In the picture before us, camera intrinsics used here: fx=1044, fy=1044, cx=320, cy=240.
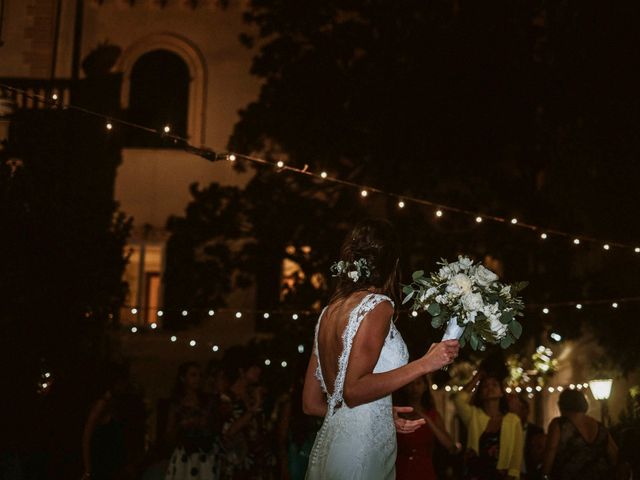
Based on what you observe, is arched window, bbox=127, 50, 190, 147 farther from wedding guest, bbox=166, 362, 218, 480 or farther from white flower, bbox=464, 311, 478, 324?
white flower, bbox=464, 311, 478, 324

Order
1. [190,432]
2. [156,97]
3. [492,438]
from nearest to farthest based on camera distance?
[492,438] < [190,432] < [156,97]

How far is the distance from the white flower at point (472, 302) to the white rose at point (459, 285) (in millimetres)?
30

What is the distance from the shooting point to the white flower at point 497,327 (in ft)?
13.9

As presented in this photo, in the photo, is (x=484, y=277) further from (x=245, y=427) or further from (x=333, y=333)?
(x=245, y=427)

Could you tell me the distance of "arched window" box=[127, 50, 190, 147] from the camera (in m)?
17.2

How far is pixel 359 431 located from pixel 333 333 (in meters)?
0.42

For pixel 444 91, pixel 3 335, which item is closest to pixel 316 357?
pixel 3 335

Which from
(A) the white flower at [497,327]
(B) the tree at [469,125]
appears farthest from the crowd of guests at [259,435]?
(B) the tree at [469,125]

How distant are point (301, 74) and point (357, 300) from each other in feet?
38.9

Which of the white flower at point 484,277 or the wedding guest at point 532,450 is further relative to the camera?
the wedding guest at point 532,450

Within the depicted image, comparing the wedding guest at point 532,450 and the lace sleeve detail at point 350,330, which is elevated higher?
the lace sleeve detail at point 350,330

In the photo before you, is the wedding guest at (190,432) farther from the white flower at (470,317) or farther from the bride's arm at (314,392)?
the white flower at (470,317)

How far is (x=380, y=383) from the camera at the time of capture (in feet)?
13.2

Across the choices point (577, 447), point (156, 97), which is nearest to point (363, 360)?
point (577, 447)
